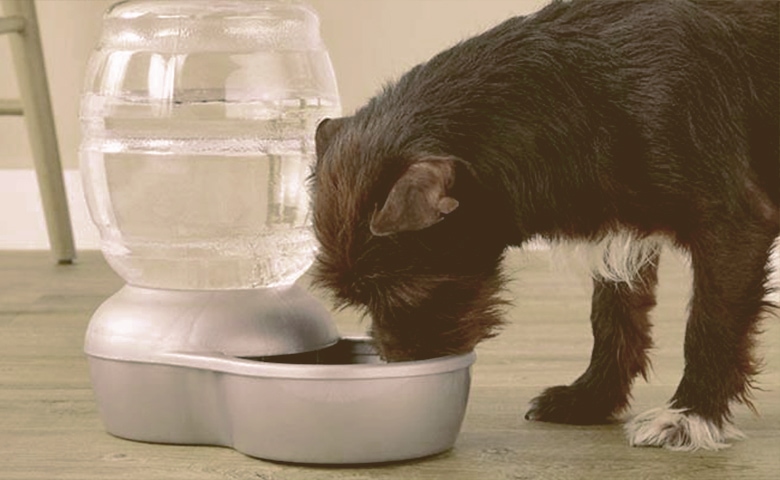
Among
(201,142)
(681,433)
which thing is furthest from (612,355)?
(201,142)

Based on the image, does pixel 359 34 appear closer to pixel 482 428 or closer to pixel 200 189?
pixel 200 189

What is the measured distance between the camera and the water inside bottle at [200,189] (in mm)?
2127

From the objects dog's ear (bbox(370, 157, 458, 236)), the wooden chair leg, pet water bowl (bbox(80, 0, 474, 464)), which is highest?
dog's ear (bbox(370, 157, 458, 236))

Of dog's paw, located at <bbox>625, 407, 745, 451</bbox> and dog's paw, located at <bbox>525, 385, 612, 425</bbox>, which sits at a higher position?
dog's paw, located at <bbox>625, 407, 745, 451</bbox>

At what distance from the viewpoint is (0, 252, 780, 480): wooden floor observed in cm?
179

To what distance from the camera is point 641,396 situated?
2264mm

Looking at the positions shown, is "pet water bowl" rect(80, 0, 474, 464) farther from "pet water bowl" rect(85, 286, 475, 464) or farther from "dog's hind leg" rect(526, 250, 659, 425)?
"dog's hind leg" rect(526, 250, 659, 425)

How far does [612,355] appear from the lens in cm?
208

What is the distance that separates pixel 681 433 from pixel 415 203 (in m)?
0.57

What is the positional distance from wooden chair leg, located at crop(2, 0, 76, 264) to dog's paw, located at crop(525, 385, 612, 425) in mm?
2077

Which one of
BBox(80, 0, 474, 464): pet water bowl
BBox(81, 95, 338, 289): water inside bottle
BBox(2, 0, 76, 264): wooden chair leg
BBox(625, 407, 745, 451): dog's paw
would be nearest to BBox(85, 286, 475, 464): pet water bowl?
BBox(80, 0, 474, 464): pet water bowl

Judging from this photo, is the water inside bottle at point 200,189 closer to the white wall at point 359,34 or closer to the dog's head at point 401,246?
the dog's head at point 401,246

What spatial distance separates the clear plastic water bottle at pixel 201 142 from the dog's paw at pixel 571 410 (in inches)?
A: 16.8

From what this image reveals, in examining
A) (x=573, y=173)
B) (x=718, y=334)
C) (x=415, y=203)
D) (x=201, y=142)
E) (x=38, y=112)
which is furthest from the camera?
(x=38, y=112)
